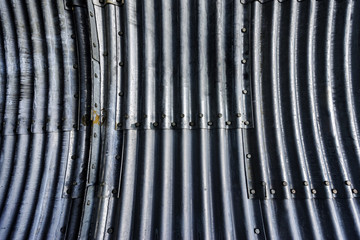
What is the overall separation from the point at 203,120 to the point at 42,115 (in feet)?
5.53

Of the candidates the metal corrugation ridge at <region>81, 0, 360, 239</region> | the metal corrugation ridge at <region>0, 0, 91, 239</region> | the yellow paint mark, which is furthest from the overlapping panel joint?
the metal corrugation ridge at <region>0, 0, 91, 239</region>

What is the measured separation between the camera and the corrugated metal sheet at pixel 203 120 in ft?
4.98

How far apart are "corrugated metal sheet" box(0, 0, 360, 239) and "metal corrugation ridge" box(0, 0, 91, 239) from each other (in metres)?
0.02

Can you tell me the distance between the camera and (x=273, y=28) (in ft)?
5.47

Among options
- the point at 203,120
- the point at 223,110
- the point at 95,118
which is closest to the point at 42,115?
the point at 95,118

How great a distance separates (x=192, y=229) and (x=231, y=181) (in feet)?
1.60

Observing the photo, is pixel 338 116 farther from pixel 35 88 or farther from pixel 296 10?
pixel 35 88

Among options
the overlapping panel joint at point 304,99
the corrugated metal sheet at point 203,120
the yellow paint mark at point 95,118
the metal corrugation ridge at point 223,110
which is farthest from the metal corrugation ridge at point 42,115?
the overlapping panel joint at point 304,99

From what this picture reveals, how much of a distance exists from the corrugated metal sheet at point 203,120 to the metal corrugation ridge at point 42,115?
0.06ft

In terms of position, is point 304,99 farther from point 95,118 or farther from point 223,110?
point 95,118

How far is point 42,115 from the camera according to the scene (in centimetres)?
197

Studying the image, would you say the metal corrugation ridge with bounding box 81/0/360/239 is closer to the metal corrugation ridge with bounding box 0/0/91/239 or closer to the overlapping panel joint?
the overlapping panel joint

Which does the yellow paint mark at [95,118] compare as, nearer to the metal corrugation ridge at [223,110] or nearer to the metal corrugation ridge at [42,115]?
the metal corrugation ridge at [223,110]

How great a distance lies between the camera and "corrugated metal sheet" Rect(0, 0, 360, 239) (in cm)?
152
